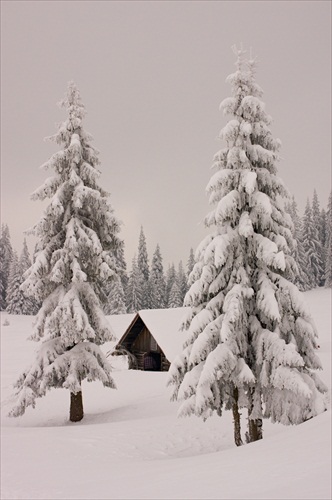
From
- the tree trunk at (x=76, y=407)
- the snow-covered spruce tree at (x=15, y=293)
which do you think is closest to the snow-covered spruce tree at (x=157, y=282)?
the snow-covered spruce tree at (x=15, y=293)

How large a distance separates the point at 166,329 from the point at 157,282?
5206 cm

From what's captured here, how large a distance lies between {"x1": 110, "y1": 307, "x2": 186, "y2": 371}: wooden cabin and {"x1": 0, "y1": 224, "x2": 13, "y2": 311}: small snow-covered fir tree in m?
46.5

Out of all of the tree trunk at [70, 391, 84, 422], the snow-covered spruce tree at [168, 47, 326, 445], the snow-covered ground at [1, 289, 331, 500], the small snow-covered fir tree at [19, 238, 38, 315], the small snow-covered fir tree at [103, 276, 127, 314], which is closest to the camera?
the snow-covered ground at [1, 289, 331, 500]

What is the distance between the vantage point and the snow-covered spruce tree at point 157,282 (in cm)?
8769

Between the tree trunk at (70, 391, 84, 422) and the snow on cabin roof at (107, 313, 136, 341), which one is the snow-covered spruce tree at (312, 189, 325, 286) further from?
the tree trunk at (70, 391, 84, 422)

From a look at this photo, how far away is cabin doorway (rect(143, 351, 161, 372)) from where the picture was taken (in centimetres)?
4009

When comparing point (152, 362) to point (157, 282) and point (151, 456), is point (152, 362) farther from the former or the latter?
point (157, 282)

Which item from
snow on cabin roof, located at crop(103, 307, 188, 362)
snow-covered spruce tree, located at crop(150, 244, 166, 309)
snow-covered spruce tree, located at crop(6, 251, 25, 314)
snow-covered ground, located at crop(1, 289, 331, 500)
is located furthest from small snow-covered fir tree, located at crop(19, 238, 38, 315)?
snow-covered ground, located at crop(1, 289, 331, 500)

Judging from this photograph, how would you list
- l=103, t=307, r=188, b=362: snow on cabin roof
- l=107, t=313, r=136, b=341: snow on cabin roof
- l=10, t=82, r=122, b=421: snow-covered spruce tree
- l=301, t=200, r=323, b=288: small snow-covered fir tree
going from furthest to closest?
l=301, t=200, r=323, b=288: small snow-covered fir tree < l=107, t=313, r=136, b=341: snow on cabin roof < l=103, t=307, r=188, b=362: snow on cabin roof < l=10, t=82, r=122, b=421: snow-covered spruce tree

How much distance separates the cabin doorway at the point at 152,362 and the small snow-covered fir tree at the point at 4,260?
46.9 meters

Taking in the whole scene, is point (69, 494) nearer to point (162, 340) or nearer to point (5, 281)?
point (162, 340)

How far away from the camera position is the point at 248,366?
43.5ft

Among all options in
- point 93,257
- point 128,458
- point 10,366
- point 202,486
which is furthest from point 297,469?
point 10,366

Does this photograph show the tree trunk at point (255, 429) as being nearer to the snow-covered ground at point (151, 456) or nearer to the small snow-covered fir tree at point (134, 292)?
the snow-covered ground at point (151, 456)
